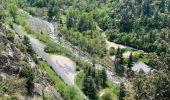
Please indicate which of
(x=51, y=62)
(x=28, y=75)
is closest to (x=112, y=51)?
(x=51, y=62)

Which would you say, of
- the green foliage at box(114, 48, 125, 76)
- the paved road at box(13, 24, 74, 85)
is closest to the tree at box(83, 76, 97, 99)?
the paved road at box(13, 24, 74, 85)

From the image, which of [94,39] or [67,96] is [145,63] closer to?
[94,39]

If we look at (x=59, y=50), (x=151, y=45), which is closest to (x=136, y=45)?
(x=151, y=45)

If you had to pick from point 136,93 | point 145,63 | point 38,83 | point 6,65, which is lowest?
point 145,63

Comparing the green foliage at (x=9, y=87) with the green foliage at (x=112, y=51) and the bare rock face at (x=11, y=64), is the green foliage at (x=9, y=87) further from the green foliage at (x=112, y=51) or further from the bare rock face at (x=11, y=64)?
the green foliage at (x=112, y=51)

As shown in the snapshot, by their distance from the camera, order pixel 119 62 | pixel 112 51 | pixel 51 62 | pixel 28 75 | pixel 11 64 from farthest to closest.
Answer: pixel 112 51, pixel 119 62, pixel 51 62, pixel 11 64, pixel 28 75

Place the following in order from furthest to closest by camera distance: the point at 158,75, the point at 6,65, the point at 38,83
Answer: the point at 38,83 < the point at 6,65 < the point at 158,75

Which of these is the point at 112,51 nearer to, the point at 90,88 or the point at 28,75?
the point at 90,88

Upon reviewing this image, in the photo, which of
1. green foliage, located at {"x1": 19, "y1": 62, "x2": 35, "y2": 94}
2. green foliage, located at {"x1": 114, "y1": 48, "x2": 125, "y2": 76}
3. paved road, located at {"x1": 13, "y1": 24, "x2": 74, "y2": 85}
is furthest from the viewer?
green foliage, located at {"x1": 114, "y1": 48, "x2": 125, "y2": 76}

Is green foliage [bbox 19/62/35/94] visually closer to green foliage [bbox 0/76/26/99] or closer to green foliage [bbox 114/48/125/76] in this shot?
green foliage [bbox 0/76/26/99]

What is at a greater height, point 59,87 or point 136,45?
point 59,87

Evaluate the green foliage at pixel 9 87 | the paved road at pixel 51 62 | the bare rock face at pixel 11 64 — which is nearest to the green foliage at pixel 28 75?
the bare rock face at pixel 11 64
